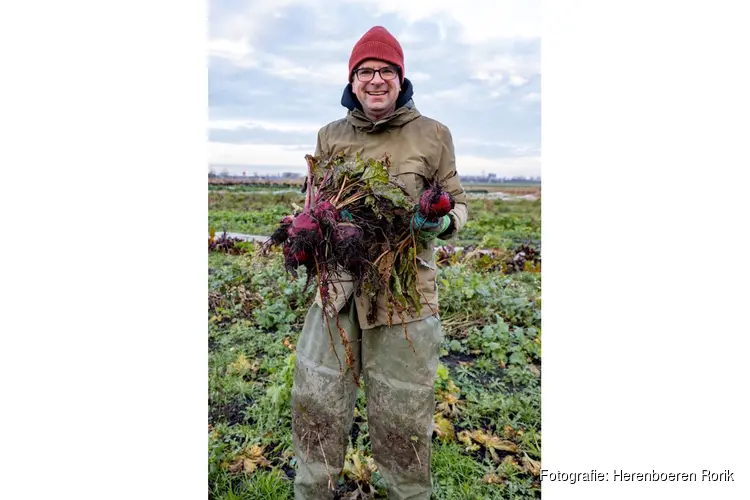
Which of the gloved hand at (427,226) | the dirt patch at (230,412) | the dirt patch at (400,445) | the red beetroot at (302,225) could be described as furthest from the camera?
the dirt patch at (230,412)

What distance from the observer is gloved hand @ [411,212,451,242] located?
1.64m

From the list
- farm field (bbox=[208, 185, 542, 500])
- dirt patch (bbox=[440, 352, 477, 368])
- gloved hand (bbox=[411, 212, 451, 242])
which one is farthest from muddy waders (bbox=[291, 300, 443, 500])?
dirt patch (bbox=[440, 352, 477, 368])

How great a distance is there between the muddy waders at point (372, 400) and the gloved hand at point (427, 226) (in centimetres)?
37

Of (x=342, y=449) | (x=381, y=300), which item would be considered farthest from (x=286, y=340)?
(x=381, y=300)

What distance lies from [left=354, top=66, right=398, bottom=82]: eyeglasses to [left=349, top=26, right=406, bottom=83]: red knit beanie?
30 millimetres

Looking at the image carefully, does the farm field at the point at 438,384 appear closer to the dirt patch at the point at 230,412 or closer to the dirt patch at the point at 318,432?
the dirt patch at the point at 230,412

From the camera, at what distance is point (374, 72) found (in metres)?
1.75

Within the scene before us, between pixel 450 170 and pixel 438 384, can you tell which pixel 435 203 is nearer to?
pixel 450 170

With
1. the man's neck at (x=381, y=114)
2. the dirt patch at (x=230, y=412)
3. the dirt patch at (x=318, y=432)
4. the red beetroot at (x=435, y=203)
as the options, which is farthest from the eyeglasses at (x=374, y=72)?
the dirt patch at (x=230, y=412)

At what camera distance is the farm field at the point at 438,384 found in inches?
88.9

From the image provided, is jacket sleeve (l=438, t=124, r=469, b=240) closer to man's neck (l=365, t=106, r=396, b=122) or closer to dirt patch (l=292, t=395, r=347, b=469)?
man's neck (l=365, t=106, r=396, b=122)

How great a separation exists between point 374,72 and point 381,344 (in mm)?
1086

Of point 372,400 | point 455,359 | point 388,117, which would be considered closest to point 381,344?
point 372,400

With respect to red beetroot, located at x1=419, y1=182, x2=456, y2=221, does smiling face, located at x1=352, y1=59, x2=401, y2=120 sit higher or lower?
higher
